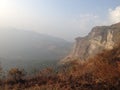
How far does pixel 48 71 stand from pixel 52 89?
7294cm

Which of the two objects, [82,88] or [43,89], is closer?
[43,89]

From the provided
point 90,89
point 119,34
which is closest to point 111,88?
point 90,89

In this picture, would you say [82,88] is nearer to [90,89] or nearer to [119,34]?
[90,89]

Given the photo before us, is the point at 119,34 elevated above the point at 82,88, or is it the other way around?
the point at 119,34

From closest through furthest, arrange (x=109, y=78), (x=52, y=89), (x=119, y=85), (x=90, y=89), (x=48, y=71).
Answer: (x=52, y=89) → (x=90, y=89) → (x=119, y=85) → (x=109, y=78) → (x=48, y=71)

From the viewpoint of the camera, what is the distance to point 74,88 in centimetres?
3167

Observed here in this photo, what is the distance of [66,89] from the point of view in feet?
98.6

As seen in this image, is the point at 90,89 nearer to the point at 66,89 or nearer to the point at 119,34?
the point at 66,89

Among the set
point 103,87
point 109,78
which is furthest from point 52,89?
point 109,78

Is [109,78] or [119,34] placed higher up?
[119,34]

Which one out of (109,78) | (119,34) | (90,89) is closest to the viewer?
(90,89)

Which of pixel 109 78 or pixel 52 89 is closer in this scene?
pixel 52 89

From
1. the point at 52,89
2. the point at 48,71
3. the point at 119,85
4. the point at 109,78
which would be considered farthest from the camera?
the point at 48,71

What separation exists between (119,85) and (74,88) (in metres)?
6.83
